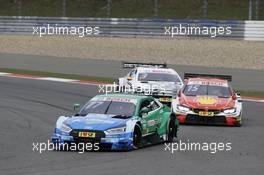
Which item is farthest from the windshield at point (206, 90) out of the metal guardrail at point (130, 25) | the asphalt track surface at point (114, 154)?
the metal guardrail at point (130, 25)

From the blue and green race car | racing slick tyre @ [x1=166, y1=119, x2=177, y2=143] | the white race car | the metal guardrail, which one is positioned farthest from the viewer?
the metal guardrail

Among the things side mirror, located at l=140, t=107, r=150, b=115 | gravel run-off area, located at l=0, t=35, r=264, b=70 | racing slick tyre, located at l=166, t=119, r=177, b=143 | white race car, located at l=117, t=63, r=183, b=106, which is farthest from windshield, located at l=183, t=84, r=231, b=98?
gravel run-off area, located at l=0, t=35, r=264, b=70

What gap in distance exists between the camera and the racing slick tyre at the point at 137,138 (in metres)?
15.1

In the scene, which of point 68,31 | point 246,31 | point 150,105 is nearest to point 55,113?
point 150,105

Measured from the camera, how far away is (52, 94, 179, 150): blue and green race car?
14633mm

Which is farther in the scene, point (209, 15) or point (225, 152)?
point (209, 15)

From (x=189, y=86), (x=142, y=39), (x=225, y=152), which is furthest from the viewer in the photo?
(x=142, y=39)

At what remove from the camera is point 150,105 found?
54.4ft

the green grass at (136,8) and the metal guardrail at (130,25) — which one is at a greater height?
the green grass at (136,8)

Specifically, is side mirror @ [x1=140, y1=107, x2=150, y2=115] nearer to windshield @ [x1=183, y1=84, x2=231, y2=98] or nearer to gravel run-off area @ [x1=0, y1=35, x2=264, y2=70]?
windshield @ [x1=183, y1=84, x2=231, y2=98]

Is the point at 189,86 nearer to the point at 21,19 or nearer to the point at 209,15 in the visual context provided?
the point at 209,15

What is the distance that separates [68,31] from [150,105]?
22.5 m

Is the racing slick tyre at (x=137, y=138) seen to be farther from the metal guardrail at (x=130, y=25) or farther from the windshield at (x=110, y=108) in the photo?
the metal guardrail at (x=130, y=25)

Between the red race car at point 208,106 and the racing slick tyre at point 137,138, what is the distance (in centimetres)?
512
